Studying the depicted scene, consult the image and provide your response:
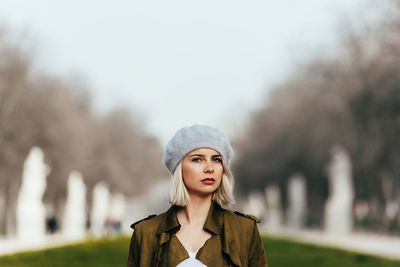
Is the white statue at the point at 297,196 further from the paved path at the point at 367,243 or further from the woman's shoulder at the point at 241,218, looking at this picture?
the woman's shoulder at the point at 241,218

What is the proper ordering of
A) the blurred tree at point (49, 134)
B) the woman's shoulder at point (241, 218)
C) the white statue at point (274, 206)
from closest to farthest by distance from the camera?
the woman's shoulder at point (241, 218) < the blurred tree at point (49, 134) < the white statue at point (274, 206)

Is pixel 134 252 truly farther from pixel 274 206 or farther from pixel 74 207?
pixel 274 206

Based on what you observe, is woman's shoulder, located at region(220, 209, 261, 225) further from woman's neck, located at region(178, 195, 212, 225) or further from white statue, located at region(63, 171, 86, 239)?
white statue, located at region(63, 171, 86, 239)

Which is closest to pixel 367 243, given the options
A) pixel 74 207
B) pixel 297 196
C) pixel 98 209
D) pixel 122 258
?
pixel 122 258

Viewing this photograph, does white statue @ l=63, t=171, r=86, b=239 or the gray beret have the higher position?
white statue @ l=63, t=171, r=86, b=239

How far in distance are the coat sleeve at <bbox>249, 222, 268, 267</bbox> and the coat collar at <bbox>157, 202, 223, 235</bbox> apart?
0.16 m

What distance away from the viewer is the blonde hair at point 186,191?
163 inches

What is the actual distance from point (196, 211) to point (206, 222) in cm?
11

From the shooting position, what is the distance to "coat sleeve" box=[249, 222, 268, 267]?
4.09m

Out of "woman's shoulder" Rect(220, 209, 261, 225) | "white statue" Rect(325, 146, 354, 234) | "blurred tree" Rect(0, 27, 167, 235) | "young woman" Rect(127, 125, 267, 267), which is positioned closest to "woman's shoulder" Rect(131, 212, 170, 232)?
"young woman" Rect(127, 125, 267, 267)

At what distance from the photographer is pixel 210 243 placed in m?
4.07

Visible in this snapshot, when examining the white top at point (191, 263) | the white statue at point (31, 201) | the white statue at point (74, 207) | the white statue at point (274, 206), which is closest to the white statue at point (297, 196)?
the white statue at point (274, 206)

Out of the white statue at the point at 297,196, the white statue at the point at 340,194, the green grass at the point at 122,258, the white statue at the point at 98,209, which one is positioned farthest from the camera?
the white statue at the point at 98,209

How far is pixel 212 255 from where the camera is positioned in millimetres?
4020
